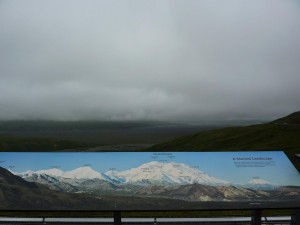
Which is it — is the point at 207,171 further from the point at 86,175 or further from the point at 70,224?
the point at 70,224

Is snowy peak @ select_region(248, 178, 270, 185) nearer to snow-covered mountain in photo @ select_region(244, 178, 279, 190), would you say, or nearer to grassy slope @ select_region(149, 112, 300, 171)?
snow-covered mountain in photo @ select_region(244, 178, 279, 190)

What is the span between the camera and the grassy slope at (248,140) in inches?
1971

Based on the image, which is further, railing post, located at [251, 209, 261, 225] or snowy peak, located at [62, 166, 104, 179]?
railing post, located at [251, 209, 261, 225]

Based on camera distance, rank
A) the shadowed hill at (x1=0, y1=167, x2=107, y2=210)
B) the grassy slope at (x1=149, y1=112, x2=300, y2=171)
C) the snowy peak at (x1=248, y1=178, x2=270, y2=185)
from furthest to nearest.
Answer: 1. the grassy slope at (x1=149, y1=112, x2=300, y2=171)
2. the snowy peak at (x1=248, y1=178, x2=270, y2=185)
3. the shadowed hill at (x1=0, y1=167, x2=107, y2=210)

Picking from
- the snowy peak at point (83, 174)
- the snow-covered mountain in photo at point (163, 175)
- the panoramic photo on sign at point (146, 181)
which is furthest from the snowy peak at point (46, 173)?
the snow-covered mountain in photo at point (163, 175)

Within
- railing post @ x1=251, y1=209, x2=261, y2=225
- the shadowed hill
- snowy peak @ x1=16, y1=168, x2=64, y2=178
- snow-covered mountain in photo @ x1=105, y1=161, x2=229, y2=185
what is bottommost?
railing post @ x1=251, y1=209, x2=261, y2=225

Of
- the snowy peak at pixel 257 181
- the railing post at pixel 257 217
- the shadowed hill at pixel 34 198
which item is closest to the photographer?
the shadowed hill at pixel 34 198

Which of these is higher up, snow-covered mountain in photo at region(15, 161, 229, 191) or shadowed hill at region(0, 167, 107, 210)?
snow-covered mountain in photo at region(15, 161, 229, 191)

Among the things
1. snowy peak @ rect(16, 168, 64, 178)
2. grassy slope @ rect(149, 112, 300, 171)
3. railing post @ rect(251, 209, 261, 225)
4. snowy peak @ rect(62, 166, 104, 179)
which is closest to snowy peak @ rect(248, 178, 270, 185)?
railing post @ rect(251, 209, 261, 225)

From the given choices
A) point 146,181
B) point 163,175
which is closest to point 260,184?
point 163,175

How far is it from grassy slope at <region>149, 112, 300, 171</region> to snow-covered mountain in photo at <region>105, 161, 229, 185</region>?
28620 millimetres

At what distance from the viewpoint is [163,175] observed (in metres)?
10.6

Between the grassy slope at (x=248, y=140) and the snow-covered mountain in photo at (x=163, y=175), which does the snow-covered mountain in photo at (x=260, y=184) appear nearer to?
the snow-covered mountain in photo at (x=163, y=175)

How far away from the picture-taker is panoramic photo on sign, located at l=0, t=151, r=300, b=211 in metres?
9.72
